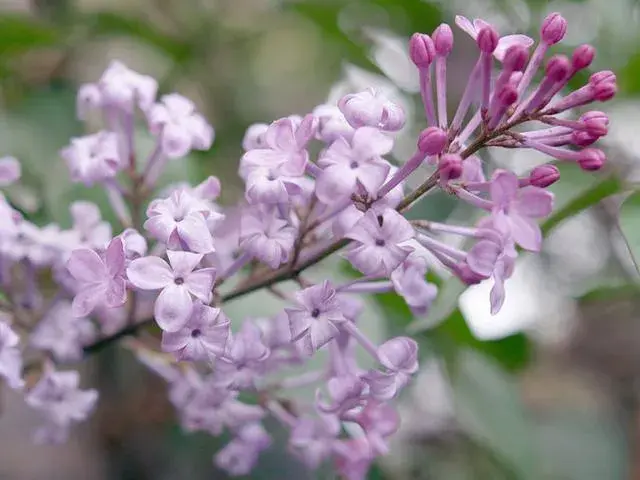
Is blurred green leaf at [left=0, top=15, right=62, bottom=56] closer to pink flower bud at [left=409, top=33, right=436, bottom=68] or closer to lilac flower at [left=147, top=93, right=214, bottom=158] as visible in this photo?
lilac flower at [left=147, top=93, right=214, bottom=158]

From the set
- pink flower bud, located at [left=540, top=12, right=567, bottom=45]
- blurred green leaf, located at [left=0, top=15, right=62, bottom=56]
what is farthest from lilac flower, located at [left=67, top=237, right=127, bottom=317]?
blurred green leaf, located at [left=0, top=15, right=62, bottom=56]

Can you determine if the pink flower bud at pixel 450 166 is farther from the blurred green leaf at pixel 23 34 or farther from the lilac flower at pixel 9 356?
the blurred green leaf at pixel 23 34

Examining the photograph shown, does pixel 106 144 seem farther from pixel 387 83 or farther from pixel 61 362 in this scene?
pixel 387 83

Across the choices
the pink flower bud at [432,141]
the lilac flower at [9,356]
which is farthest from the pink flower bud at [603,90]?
the lilac flower at [9,356]

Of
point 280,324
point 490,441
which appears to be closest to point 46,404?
point 280,324

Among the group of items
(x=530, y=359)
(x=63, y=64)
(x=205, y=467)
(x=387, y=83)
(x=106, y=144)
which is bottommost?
(x=205, y=467)

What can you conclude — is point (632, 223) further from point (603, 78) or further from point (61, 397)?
point (61, 397)
